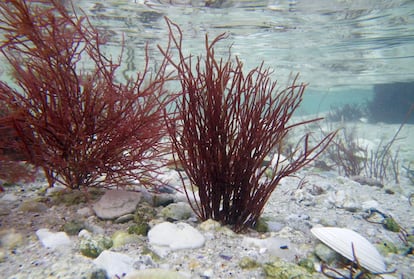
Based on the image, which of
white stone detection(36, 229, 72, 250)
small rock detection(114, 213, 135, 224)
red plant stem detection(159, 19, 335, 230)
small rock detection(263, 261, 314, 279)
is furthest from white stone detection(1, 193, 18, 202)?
small rock detection(263, 261, 314, 279)

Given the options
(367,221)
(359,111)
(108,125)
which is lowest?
(359,111)

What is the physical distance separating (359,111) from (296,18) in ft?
53.4

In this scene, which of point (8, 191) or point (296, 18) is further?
point (296, 18)

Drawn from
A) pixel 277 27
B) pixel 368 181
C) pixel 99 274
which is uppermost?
pixel 277 27

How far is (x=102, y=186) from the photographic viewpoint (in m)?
3.34

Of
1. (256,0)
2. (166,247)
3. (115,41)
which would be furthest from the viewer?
(115,41)

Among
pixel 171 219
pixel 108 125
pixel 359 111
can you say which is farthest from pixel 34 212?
pixel 359 111

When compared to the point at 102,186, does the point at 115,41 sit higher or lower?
higher

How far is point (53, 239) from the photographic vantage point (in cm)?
234

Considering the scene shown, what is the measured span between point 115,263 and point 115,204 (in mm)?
997

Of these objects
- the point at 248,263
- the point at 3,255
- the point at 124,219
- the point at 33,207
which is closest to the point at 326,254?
the point at 248,263

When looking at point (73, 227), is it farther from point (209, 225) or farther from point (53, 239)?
point (209, 225)

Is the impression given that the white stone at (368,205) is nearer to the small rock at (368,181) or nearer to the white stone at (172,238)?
the small rock at (368,181)

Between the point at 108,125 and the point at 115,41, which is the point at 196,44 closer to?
the point at 115,41
